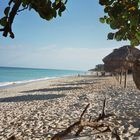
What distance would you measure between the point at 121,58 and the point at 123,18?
2773cm

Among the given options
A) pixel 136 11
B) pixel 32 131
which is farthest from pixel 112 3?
pixel 32 131

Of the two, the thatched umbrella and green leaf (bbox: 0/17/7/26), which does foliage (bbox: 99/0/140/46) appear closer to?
green leaf (bbox: 0/17/7/26)

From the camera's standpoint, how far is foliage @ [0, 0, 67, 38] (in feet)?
6.06

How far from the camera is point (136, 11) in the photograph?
8.60ft

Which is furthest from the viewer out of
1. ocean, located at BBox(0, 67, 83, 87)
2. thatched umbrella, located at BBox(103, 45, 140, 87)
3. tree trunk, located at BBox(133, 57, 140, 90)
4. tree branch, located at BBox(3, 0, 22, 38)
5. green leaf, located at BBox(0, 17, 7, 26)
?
ocean, located at BBox(0, 67, 83, 87)

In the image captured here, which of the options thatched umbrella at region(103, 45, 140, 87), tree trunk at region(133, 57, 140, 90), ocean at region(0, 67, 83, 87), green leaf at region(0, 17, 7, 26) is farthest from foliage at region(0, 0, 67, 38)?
ocean at region(0, 67, 83, 87)

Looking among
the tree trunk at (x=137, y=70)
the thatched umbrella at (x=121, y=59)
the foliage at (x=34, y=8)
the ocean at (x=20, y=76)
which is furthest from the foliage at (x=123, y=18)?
the ocean at (x=20, y=76)

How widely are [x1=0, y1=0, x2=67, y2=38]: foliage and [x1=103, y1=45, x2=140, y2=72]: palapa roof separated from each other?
89.1ft

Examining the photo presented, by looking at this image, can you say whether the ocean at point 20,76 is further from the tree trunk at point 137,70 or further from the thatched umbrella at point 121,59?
the tree trunk at point 137,70

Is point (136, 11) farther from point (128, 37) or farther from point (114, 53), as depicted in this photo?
point (114, 53)

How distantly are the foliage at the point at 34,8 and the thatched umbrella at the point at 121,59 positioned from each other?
27.0 meters

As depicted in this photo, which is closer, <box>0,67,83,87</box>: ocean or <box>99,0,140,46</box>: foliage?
<box>99,0,140,46</box>: foliage

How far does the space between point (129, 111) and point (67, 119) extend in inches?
104

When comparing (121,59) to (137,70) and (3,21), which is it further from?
(3,21)
